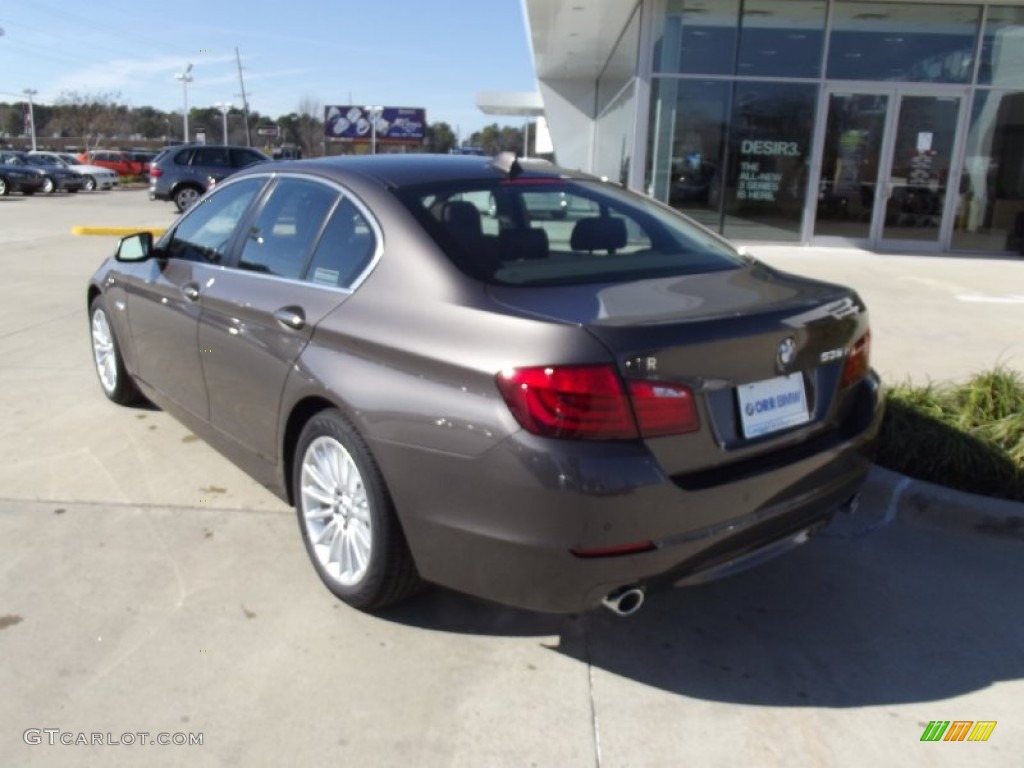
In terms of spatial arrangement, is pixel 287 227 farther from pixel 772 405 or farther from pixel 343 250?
pixel 772 405

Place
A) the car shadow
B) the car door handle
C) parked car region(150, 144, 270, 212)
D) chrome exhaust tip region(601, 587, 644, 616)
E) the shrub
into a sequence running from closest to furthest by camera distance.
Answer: chrome exhaust tip region(601, 587, 644, 616)
the car shadow
the car door handle
the shrub
parked car region(150, 144, 270, 212)

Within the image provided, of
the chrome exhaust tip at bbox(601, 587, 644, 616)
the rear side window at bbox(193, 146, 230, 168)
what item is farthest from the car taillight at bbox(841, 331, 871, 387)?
the rear side window at bbox(193, 146, 230, 168)

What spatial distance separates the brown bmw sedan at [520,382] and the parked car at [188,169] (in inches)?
741

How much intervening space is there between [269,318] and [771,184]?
12672mm

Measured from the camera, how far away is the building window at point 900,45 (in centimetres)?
1376

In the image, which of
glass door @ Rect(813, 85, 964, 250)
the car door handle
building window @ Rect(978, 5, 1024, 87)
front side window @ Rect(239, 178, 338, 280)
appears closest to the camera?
the car door handle

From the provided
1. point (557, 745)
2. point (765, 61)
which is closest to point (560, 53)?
point (765, 61)

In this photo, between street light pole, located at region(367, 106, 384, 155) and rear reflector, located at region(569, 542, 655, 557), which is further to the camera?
street light pole, located at region(367, 106, 384, 155)

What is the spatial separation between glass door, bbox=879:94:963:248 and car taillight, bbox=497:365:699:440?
13.6 m

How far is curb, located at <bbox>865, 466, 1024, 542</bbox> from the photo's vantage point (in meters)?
3.85

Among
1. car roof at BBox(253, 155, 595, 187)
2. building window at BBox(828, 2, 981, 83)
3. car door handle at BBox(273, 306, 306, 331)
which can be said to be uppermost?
building window at BBox(828, 2, 981, 83)

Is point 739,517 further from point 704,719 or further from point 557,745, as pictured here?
point 557,745

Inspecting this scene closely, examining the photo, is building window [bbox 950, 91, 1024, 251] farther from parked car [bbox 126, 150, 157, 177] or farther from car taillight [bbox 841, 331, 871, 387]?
parked car [bbox 126, 150, 157, 177]

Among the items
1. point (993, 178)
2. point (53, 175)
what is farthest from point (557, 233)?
point (53, 175)
